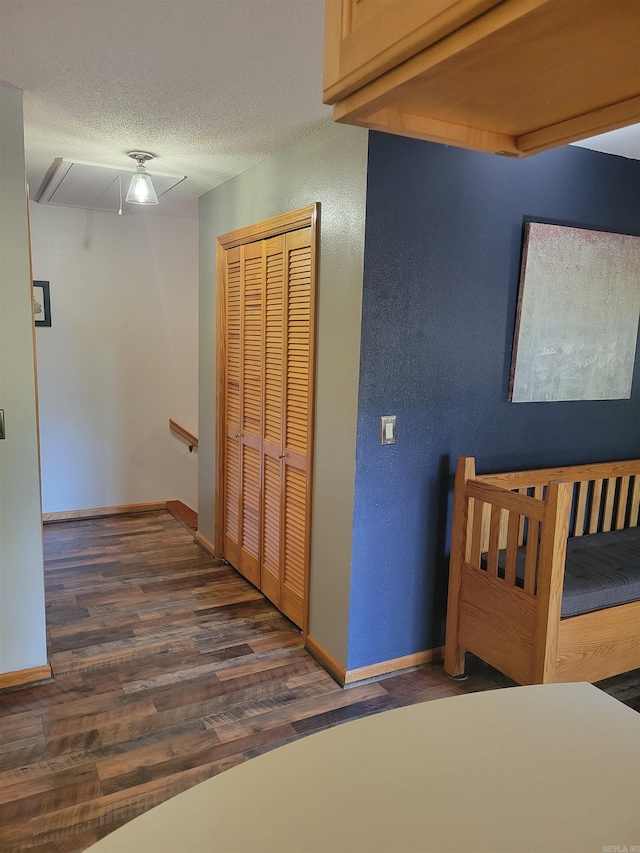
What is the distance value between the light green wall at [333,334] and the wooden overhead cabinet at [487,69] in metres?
1.66

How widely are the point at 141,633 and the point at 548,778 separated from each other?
271cm

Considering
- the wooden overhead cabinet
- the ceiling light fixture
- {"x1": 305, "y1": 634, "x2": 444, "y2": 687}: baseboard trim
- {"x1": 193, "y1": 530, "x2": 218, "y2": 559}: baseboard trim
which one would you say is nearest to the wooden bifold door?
{"x1": 193, "y1": 530, "x2": 218, "y2": 559}: baseboard trim

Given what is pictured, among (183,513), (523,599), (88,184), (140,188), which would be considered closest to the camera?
(523,599)

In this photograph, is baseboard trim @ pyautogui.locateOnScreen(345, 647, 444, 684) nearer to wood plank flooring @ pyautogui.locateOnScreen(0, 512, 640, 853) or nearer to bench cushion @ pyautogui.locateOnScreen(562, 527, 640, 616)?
wood plank flooring @ pyautogui.locateOnScreen(0, 512, 640, 853)

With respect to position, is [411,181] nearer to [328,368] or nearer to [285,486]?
[328,368]

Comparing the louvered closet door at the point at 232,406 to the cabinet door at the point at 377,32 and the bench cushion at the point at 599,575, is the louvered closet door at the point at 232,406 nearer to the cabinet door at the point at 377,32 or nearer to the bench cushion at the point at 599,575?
the bench cushion at the point at 599,575

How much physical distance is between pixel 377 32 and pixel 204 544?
3.96 metres

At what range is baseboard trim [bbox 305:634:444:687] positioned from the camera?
2.71m

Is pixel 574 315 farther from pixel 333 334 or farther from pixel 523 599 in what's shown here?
pixel 523 599

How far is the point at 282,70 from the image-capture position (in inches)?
85.2

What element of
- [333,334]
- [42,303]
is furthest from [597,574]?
[42,303]

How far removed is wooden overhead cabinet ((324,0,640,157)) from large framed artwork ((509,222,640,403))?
2061mm

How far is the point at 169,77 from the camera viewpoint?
2.25 metres

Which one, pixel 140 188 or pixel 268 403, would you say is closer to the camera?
pixel 140 188
